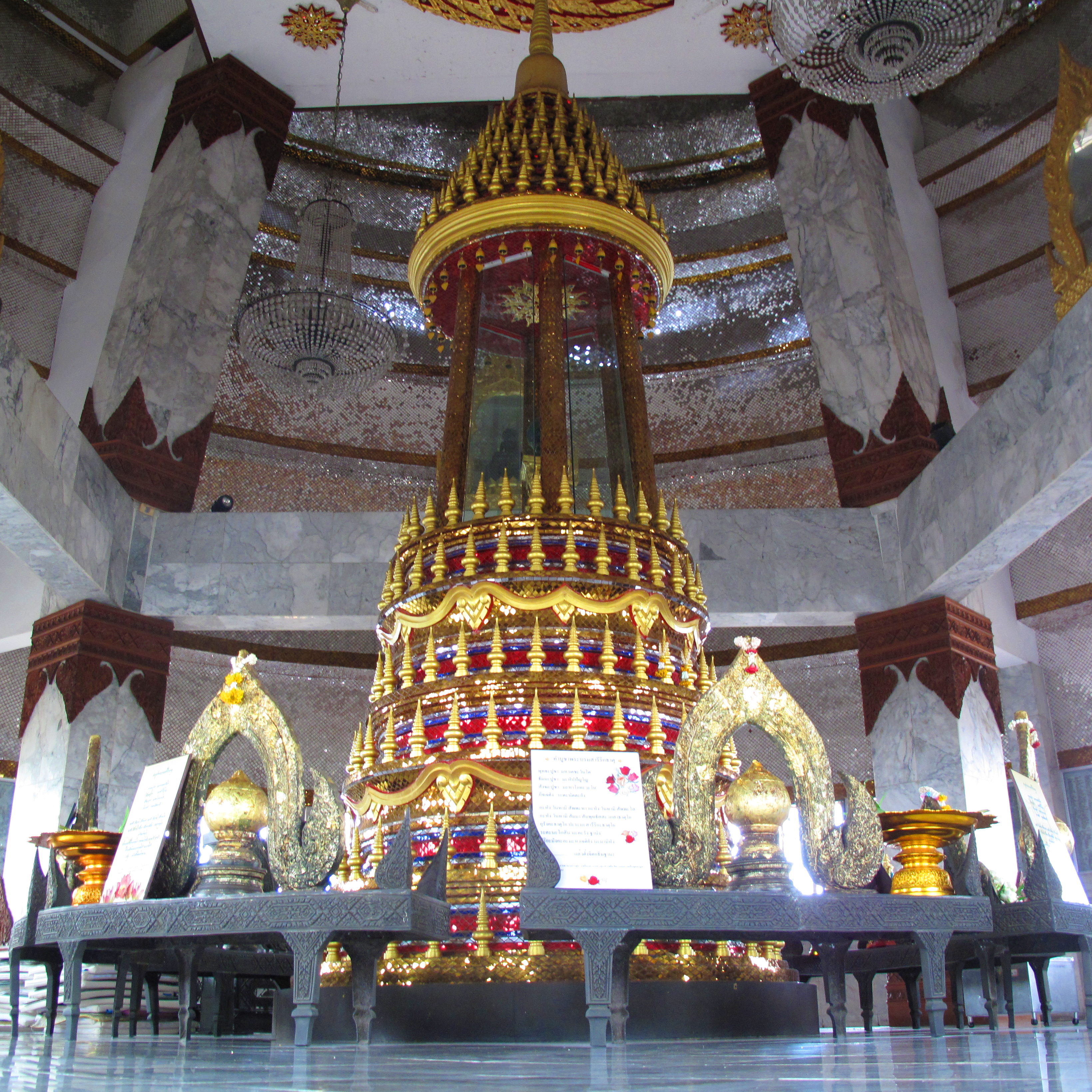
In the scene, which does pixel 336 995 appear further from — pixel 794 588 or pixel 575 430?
pixel 794 588

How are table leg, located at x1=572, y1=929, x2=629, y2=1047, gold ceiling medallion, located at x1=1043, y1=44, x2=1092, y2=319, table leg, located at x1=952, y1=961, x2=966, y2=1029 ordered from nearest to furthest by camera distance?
table leg, located at x1=572, y1=929, x2=629, y2=1047 < table leg, located at x1=952, y1=961, x2=966, y2=1029 < gold ceiling medallion, located at x1=1043, y1=44, x2=1092, y2=319

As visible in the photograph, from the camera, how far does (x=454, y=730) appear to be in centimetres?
414

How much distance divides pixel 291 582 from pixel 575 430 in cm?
295

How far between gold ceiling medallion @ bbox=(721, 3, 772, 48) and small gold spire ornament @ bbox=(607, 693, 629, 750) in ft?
18.2

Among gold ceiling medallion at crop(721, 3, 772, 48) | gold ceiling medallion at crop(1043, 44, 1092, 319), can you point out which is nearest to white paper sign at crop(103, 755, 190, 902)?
gold ceiling medallion at crop(1043, 44, 1092, 319)

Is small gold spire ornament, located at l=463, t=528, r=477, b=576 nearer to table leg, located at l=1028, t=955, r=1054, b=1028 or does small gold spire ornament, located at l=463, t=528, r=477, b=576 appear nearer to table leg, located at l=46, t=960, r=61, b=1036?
table leg, located at l=46, t=960, r=61, b=1036

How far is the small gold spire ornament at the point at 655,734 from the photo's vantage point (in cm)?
408

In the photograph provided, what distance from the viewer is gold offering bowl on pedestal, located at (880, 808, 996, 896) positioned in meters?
3.25

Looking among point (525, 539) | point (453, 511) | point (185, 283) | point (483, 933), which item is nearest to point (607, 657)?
point (525, 539)

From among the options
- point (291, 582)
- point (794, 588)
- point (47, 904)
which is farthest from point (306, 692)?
point (47, 904)

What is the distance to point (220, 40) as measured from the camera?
817 cm

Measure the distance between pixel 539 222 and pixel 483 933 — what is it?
10.1ft

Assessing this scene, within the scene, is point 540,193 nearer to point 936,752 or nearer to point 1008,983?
point 1008,983

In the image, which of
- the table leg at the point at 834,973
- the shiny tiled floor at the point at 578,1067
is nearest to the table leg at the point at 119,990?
the shiny tiled floor at the point at 578,1067
